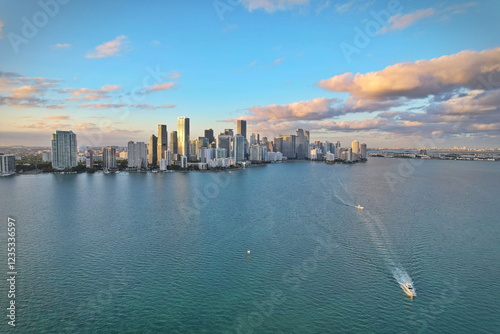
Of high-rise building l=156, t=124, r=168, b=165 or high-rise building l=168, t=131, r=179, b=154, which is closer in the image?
high-rise building l=156, t=124, r=168, b=165

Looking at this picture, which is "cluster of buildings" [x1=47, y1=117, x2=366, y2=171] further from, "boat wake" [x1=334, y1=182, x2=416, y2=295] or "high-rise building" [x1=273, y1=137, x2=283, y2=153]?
"boat wake" [x1=334, y1=182, x2=416, y2=295]

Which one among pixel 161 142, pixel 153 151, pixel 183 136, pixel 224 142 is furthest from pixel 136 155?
pixel 224 142

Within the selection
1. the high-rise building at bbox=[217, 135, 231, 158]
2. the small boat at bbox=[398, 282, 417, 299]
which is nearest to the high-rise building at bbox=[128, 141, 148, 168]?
the high-rise building at bbox=[217, 135, 231, 158]

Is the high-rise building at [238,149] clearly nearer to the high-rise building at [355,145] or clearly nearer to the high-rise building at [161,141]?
the high-rise building at [161,141]

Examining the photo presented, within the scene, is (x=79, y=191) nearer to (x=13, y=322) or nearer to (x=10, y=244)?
(x=10, y=244)

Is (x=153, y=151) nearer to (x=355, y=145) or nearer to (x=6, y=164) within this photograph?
(x=6, y=164)
